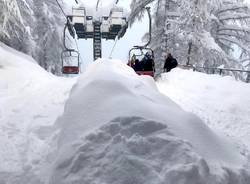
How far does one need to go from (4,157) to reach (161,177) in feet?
8.37

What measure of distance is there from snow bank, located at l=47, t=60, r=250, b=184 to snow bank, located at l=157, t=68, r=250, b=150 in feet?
7.12

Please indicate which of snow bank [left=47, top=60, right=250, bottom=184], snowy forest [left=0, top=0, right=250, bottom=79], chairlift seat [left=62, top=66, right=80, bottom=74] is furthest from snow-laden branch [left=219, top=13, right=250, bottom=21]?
snow bank [left=47, top=60, right=250, bottom=184]

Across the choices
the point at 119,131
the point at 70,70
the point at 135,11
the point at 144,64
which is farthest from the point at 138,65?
the point at 119,131

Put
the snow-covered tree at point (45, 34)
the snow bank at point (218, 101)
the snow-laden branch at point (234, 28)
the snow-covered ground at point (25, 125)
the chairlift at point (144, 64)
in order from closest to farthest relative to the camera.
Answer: the snow-covered ground at point (25, 125)
the snow bank at point (218, 101)
the chairlift at point (144, 64)
the snow-laden branch at point (234, 28)
the snow-covered tree at point (45, 34)

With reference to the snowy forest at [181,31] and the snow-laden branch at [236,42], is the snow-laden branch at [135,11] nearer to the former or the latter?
the snowy forest at [181,31]

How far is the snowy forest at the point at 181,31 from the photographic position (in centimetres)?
2373

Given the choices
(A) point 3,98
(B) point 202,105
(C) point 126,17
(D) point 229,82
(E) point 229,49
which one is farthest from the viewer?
(E) point 229,49

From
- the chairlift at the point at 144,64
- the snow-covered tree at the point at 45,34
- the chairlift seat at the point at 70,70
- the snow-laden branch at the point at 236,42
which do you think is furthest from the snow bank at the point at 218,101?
the snow-covered tree at the point at 45,34

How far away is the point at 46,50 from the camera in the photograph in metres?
31.2

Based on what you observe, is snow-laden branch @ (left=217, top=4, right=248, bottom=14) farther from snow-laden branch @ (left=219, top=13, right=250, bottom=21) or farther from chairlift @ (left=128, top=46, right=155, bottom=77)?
chairlift @ (left=128, top=46, right=155, bottom=77)

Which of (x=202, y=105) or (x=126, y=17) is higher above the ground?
(x=126, y=17)

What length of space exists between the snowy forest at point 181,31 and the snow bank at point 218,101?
24.0 feet

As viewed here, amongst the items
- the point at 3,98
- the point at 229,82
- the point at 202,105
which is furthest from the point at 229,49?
the point at 3,98

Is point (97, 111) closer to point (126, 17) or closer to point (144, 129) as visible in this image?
point (144, 129)
